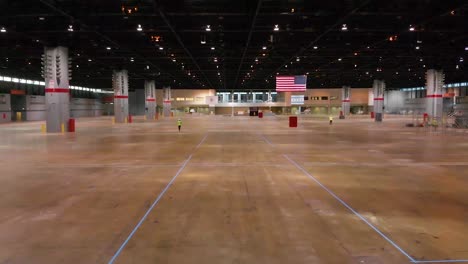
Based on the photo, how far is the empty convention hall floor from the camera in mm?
6555

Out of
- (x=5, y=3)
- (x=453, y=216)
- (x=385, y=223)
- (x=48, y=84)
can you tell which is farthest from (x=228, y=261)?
(x=48, y=84)

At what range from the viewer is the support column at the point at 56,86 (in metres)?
35.9

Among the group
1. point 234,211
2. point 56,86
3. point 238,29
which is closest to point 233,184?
point 234,211

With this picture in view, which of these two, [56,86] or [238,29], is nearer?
[238,29]

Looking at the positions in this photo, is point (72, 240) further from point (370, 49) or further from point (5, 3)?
point (370, 49)

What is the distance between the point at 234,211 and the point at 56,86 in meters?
32.2

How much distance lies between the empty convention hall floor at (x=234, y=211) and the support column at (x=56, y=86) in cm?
2030

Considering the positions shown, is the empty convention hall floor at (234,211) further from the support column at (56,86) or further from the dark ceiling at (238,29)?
the support column at (56,86)

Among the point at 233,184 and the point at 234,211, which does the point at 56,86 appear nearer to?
the point at 233,184

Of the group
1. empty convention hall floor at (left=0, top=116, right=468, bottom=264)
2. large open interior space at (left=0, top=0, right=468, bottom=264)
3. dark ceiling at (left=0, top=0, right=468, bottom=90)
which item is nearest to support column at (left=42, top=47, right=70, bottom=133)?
dark ceiling at (left=0, top=0, right=468, bottom=90)

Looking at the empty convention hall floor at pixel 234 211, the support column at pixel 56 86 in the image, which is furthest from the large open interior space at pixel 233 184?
the support column at pixel 56 86

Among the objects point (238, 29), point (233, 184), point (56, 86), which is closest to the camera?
point (233, 184)

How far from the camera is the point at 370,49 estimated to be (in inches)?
1577

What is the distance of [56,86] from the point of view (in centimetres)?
3622
